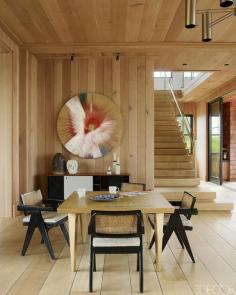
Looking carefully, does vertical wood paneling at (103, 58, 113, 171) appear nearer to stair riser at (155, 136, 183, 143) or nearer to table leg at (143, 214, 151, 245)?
table leg at (143, 214, 151, 245)

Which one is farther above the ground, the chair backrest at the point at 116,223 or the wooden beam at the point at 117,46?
the wooden beam at the point at 117,46

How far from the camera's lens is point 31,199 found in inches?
158

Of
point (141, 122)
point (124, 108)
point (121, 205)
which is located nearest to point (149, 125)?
point (141, 122)

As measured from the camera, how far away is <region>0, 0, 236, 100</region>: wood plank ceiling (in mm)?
4363

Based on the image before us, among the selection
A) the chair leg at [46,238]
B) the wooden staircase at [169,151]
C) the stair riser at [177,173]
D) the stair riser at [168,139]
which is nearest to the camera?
the chair leg at [46,238]

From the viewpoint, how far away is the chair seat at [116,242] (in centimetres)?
290

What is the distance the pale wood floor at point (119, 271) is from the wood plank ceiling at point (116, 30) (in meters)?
2.95

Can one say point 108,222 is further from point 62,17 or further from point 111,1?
point 62,17

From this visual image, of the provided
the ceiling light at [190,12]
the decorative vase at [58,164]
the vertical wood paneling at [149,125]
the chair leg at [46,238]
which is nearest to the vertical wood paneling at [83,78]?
the decorative vase at [58,164]

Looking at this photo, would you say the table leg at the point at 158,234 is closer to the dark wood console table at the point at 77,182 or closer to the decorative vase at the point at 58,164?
the dark wood console table at the point at 77,182

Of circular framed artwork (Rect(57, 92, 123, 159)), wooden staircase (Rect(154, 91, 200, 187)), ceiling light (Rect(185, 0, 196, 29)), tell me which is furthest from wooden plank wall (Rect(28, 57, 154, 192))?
ceiling light (Rect(185, 0, 196, 29))

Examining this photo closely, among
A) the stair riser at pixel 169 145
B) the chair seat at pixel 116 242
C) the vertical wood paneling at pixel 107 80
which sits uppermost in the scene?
the vertical wood paneling at pixel 107 80

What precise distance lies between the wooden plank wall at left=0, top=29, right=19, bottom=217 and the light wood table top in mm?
2142

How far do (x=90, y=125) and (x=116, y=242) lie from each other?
12.1ft
